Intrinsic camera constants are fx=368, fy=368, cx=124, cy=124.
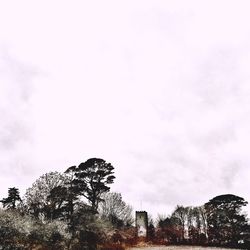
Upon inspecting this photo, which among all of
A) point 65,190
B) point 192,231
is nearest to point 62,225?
point 65,190

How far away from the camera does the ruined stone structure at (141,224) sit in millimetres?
52725

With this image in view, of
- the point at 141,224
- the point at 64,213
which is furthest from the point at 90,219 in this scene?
the point at 141,224

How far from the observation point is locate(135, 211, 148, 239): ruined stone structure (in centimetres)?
5272

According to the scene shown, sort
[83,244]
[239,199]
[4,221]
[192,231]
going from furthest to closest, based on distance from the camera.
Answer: [239,199], [192,231], [83,244], [4,221]

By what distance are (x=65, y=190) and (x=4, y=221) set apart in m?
15.7

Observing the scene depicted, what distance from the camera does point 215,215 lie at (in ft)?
177

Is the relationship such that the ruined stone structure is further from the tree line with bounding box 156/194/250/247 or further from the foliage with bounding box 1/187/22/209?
the foliage with bounding box 1/187/22/209

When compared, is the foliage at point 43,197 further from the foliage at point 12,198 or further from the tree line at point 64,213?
the foliage at point 12,198

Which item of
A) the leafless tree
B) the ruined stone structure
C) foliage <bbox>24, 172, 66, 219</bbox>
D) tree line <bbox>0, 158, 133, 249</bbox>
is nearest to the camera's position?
tree line <bbox>0, 158, 133, 249</bbox>

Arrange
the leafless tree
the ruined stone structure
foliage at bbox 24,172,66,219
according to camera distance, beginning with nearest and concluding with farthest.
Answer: foliage at bbox 24,172,66,219 < the ruined stone structure < the leafless tree

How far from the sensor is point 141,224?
Answer: 184ft

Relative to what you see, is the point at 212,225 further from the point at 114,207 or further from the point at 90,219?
the point at 90,219

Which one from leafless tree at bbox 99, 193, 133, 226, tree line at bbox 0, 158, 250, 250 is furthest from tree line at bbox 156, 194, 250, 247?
leafless tree at bbox 99, 193, 133, 226

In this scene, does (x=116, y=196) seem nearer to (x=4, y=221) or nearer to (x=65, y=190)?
(x=65, y=190)
